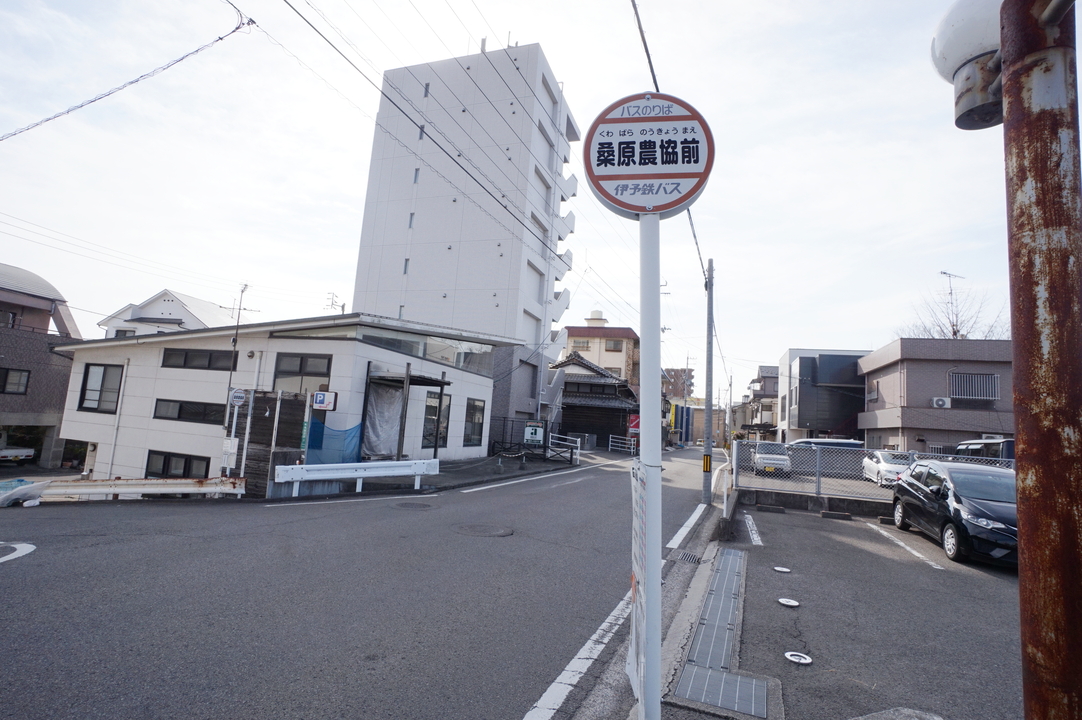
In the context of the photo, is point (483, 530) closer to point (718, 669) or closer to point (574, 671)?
point (574, 671)

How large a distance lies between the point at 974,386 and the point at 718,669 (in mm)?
27458

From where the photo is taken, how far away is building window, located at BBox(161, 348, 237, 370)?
17.8 m

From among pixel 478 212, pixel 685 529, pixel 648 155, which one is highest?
pixel 478 212

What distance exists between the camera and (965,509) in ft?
26.8

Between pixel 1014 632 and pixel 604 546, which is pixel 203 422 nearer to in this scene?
→ pixel 604 546

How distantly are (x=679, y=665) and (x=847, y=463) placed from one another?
38.4 ft

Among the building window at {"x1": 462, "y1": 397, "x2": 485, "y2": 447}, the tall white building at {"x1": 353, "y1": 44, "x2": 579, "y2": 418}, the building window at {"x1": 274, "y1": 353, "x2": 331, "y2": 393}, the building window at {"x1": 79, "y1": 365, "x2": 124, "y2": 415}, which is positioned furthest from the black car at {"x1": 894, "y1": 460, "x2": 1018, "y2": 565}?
the building window at {"x1": 79, "y1": 365, "x2": 124, "y2": 415}

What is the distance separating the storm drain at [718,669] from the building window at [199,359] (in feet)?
54.6

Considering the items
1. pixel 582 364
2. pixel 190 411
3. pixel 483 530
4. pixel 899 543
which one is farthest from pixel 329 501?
pixel 582 364

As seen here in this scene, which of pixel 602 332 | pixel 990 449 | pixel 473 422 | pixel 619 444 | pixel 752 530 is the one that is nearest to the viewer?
pixel 752 530

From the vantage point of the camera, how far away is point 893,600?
6.14 m

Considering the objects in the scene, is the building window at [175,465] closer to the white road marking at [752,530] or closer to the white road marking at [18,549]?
the white road marking at [18,549]

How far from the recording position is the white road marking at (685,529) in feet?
29.5

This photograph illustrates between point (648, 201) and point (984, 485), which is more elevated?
point (648, 201)
